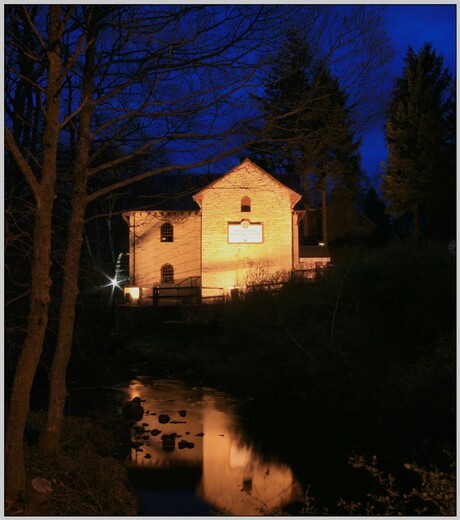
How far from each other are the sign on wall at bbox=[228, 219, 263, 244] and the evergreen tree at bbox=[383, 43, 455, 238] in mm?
7046

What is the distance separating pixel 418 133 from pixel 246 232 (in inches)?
391

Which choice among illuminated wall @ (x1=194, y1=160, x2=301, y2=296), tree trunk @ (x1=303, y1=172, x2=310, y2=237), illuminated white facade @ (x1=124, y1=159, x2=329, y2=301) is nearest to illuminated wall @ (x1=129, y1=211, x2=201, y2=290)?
illuminated white facade @ (x1=124, y1=159, x2=329, y2=301)

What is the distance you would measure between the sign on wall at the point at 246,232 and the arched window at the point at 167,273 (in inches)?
183

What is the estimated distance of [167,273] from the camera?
110ft

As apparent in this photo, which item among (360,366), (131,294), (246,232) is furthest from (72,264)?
(131,294)

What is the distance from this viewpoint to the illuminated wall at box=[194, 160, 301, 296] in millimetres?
30938

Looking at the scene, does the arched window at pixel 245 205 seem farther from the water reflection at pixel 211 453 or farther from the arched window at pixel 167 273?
the water reflection at pixel 211 453

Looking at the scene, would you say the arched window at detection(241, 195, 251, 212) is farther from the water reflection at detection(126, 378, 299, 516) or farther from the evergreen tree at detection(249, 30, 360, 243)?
the evergreen tree at detection(249, 30, 360, 243)

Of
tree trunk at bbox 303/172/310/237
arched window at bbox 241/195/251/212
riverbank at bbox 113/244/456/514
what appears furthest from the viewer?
tree trunk at bbox 303/172/310/237

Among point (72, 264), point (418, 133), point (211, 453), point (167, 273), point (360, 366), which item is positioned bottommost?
point (211, 453)

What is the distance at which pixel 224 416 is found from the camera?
16.0m

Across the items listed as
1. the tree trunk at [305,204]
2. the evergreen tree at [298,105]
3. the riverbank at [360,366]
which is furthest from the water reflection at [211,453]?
the tree trunk at [305,204]

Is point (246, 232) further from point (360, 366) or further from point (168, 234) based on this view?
point (360, 366)

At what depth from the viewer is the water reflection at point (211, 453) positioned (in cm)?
1047
